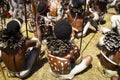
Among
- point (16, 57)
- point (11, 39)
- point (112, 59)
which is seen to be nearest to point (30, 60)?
point (16, 57)

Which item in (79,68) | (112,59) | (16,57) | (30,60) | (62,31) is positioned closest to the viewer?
(62,31)

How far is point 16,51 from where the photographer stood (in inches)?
231

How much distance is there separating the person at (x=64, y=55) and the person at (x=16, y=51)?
1.85 ft

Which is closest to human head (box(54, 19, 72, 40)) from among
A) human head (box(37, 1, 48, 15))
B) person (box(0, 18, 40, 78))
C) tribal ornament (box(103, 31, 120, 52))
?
person (box(0, 18, 40, 78))

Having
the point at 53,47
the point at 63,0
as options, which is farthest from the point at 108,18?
the point at 53,47

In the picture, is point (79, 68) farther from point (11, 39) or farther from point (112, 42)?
point (11, 39)

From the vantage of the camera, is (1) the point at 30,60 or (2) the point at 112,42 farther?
(1) the point at 30,60

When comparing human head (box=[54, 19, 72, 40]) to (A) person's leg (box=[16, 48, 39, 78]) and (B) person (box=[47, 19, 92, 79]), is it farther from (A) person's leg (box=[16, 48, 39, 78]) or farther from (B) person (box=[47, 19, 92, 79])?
(A) person's leg (box=[16, 48, 39, 78])

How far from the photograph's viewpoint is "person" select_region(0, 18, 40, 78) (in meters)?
5.75

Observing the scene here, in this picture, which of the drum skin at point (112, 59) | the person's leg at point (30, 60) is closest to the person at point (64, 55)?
the drum skin at point (112, 59)

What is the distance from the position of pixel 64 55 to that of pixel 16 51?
1031 mm

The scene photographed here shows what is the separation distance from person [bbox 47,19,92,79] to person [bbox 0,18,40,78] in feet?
1.85

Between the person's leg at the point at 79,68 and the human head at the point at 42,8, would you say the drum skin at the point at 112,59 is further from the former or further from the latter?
the human head at the point at 42,8

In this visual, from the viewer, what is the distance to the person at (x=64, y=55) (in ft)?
18.6
